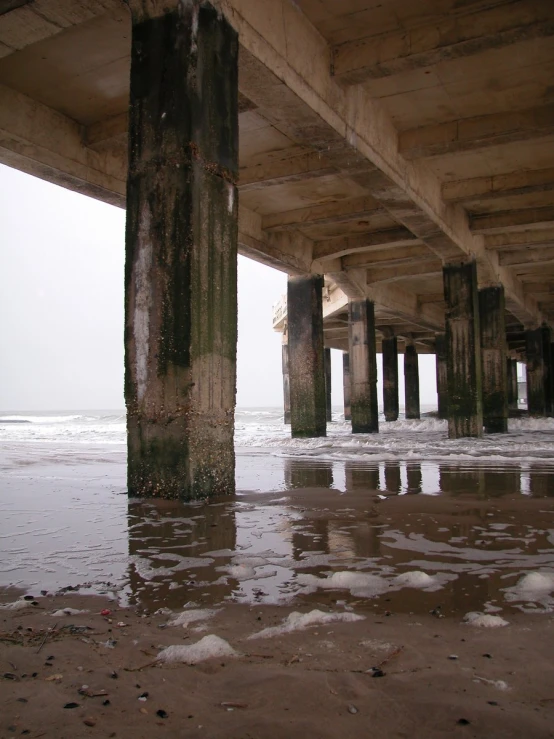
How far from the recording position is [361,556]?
114 inches

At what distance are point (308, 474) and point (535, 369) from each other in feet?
71.3

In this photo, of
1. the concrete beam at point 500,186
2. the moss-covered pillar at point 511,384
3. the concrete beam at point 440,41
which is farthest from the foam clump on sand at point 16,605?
the moss-covered pillar at point 511,384

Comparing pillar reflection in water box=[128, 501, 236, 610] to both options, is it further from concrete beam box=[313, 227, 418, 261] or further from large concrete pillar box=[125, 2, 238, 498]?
concrete beam box=[313, 227, 418, 261]

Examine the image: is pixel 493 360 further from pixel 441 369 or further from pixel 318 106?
pixel 441 369

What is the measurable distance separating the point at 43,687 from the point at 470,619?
129 centimetres

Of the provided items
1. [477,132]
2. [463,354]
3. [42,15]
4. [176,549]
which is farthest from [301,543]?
[463,354]

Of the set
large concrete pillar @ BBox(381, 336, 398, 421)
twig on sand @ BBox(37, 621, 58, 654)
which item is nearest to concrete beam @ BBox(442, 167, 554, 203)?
twig on sand @ BBox(37, 621, 58, 654)

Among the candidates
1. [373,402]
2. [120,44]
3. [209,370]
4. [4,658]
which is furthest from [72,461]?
[373,402]

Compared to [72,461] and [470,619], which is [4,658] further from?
[72,461]

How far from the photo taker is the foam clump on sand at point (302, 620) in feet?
6.38

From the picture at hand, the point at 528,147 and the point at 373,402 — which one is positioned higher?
the point at 528,147

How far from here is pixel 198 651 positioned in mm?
1799

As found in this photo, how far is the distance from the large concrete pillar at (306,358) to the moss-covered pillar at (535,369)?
14110mm

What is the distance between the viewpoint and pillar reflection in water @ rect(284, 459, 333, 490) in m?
5.71
